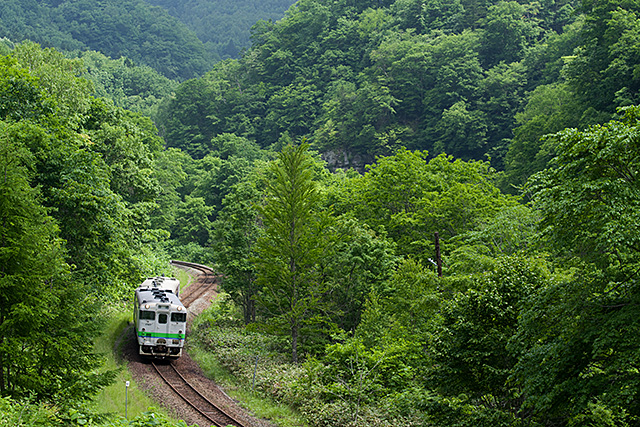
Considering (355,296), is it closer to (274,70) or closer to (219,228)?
(219,228)

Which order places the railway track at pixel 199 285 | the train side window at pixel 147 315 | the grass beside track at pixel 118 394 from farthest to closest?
the railway track at pixel 199 285, the train side window at pixel 147 315, the grass beside track at pixel 118 394

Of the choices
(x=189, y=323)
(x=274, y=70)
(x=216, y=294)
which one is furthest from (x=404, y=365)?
(x=274, y=70)

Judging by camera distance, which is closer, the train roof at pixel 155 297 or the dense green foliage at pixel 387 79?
the train roof at pixel 155 297

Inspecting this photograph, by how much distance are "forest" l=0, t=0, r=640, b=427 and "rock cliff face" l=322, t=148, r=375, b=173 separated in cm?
593

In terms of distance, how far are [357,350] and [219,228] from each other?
14965mm

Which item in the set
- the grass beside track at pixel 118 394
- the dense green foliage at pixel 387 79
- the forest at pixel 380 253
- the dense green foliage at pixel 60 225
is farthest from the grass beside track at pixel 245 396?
the dense green foliage at pixel 387 79

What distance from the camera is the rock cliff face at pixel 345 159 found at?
7550 cm

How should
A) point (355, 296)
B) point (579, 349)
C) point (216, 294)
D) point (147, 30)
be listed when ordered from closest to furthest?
1. point (579, 349)
2. point (355, 296)
3. point (216, 294)
4. point (147, 30)

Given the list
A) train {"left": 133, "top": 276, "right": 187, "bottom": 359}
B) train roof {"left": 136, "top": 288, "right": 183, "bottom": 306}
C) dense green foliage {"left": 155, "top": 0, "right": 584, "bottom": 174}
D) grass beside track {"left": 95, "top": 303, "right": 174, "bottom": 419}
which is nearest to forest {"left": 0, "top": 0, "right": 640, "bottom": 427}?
dense green foliage {"left": 155, "top": 0, "right": 584, "bottom": 174}

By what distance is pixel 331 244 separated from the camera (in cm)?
2408

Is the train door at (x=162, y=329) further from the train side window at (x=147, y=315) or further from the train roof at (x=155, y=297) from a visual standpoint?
the train roof at (x=155, y=297)

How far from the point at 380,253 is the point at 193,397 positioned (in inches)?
486

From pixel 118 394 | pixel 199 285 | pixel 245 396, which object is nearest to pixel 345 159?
pixel 199 285

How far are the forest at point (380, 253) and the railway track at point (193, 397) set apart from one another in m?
2.31
